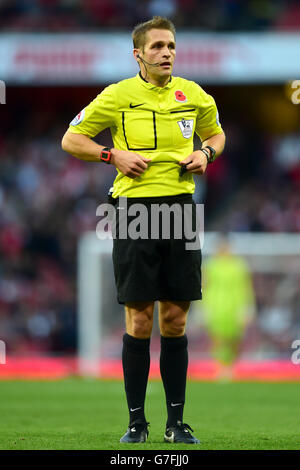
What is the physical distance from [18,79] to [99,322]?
5213 mm

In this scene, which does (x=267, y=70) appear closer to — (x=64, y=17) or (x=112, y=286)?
(x=64, y=17)

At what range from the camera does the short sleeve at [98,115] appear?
491cm

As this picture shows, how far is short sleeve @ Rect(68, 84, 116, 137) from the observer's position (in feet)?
16.1

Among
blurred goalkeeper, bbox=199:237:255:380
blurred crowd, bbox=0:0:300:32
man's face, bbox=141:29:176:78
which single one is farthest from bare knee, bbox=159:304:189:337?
blurred crowd, bbox=0:0:300:32

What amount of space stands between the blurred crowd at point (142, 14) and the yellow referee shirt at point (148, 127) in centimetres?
1213

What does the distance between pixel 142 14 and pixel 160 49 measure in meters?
13.3

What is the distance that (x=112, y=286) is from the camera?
47.8 feet

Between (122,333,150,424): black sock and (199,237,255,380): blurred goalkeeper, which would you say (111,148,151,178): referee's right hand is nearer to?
(122,333,150,424): black sock

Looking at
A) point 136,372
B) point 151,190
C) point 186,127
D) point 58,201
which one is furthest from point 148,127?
point 58,201

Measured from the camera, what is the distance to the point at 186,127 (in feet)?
16.3

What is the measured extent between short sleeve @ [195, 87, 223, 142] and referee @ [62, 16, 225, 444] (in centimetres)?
14
